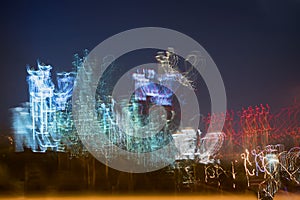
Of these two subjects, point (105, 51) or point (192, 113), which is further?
point (192, 113)

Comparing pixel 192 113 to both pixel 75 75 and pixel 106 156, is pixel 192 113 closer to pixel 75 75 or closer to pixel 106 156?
pixel 106 156

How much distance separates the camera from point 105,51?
26.2ft

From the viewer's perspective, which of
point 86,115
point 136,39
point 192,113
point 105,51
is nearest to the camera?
point 136,39

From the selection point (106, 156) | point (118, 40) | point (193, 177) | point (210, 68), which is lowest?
point (193, 177)

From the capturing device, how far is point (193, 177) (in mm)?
9602

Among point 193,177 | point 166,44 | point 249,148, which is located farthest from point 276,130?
point 166,44

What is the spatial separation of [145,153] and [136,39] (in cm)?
436

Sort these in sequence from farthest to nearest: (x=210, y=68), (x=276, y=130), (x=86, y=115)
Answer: (x=276, y=130), (x=86, y=115), (x=210, y=68)

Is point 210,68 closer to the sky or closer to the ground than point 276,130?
closer to the sky

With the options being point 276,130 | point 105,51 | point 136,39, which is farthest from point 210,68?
point 276,130

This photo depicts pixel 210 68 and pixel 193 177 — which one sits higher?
pixel 210 68

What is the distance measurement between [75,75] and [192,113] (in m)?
3.40

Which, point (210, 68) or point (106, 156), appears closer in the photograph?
point (210, 68)

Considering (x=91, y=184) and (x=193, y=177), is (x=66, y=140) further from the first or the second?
(x=193, y=177)
